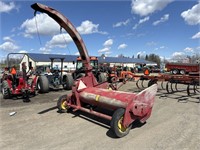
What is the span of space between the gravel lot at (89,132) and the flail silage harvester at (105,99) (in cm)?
28

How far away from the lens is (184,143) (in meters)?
3.64

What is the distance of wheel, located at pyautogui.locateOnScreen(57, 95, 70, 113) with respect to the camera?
5863mm

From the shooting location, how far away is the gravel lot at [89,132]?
3.64 metres

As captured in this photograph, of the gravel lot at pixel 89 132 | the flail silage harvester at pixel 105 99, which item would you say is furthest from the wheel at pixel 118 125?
the gravel lot at pixel 89 132

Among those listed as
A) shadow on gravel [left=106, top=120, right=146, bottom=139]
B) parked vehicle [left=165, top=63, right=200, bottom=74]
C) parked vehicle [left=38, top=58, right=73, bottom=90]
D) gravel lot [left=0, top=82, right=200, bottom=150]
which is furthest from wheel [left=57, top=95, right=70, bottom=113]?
parked vehicle [left=165, top=63, right=200, bottom=74]

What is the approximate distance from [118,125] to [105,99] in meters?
0.90

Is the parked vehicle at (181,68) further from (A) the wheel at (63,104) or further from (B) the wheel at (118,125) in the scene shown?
(B) the wheel at (118,125)

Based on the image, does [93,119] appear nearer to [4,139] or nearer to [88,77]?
[88,77]

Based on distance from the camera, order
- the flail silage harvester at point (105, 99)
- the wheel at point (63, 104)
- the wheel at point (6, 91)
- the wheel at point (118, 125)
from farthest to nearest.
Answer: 1. the wheel at point (6, 91)
2. the wheel at point (63, 104)
3. the flail silage harvester at point (105, 99)
4. the wheel at point (118, 125)

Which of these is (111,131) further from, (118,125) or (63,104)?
(63,104)

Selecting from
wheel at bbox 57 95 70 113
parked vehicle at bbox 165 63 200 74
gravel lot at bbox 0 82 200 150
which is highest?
parked vehicle at bbox 165 63 200 74

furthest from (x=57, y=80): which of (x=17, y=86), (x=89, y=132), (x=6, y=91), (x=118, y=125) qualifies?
(x=118, y=125)

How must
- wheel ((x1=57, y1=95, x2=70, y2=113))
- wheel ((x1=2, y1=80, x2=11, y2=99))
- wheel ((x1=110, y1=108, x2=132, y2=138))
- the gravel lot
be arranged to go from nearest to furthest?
1. the gravel lot
2. wheel ((x1=110, y1=108, x2=132, y2=138))
3. wheel ((x1=57, y1=95, x2=70, y2=113))
4. wheel ((x1=2, y1=80, x2=11, y2=99))

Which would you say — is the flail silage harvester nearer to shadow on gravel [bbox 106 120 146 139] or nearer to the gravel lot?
shadow on gravel [bbox 106 120 146 139]
